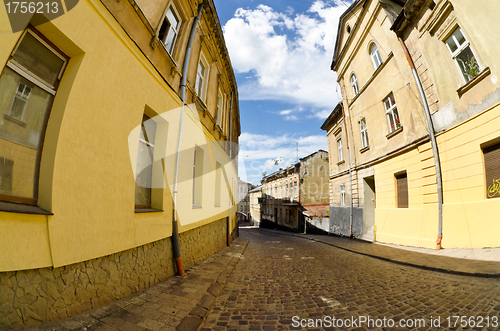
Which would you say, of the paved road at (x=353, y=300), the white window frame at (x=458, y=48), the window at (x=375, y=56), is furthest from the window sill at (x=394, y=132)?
the paved road at (x=353, y=300)

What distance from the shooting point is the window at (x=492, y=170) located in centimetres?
554

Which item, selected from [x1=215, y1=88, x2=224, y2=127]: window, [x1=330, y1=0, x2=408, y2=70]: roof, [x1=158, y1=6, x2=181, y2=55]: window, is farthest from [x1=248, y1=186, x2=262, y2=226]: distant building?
[x1=158, y1=6, x2=181, y2=55]: window

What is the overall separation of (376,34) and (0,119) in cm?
1338

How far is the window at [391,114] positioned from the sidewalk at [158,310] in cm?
982

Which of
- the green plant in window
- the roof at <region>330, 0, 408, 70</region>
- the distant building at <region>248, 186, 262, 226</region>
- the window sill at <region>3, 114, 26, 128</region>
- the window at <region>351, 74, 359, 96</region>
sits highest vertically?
the roof at <region>330, 0, 408, 70</region>

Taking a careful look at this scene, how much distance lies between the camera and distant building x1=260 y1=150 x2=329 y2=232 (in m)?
23.9

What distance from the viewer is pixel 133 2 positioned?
11.9 ft

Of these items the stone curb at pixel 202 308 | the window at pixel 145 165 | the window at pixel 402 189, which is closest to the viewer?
the stone curb at pixel 202 308

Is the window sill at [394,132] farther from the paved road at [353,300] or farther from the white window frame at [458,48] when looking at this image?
the paved road at [353,300]

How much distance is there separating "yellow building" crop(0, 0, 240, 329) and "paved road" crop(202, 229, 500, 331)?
1.63m

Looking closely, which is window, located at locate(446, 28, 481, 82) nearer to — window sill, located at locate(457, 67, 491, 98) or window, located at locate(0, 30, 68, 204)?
window sill, located at locate(457, 67, 491, 98)

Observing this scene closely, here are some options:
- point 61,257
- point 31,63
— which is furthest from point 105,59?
point 61,257

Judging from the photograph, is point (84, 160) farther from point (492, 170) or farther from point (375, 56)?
point (375, 56)

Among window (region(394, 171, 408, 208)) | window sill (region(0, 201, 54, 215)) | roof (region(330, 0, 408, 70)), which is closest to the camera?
window sill (region(0, 201, 54, 215))
